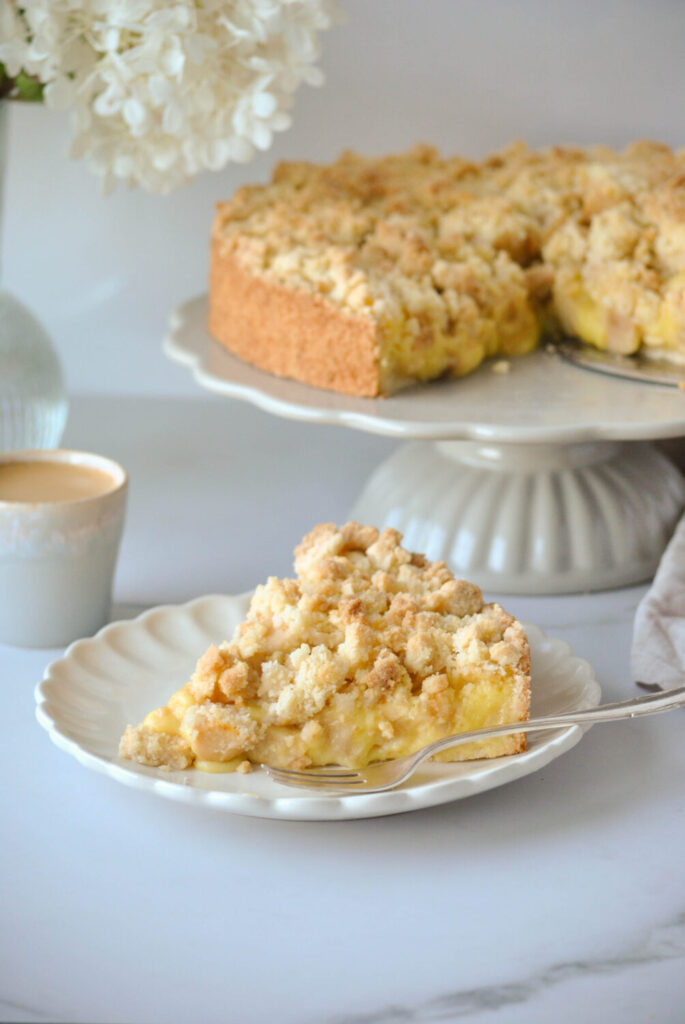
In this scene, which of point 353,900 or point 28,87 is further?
point 28,87

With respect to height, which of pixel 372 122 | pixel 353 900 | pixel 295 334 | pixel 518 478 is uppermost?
pixel 372 122

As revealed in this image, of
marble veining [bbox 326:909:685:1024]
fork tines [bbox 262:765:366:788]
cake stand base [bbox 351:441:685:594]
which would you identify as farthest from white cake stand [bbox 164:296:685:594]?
marble veining [bbox 326:909:685:1024]

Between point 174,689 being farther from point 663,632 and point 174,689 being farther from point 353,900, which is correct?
point 663,632

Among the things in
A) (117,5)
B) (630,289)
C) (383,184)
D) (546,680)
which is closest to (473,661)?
(546,680)

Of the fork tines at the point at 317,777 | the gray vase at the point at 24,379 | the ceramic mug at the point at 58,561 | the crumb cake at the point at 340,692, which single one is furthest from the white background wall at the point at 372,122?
the fork tines at the point at 317,777

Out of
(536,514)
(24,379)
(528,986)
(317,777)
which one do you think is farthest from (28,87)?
(528,986)

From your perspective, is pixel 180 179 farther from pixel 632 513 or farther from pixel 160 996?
pixel 160 996

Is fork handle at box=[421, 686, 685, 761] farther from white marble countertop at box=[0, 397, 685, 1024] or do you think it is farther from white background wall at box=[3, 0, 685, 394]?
white background wall at box=[3, 0, 685, 394]
